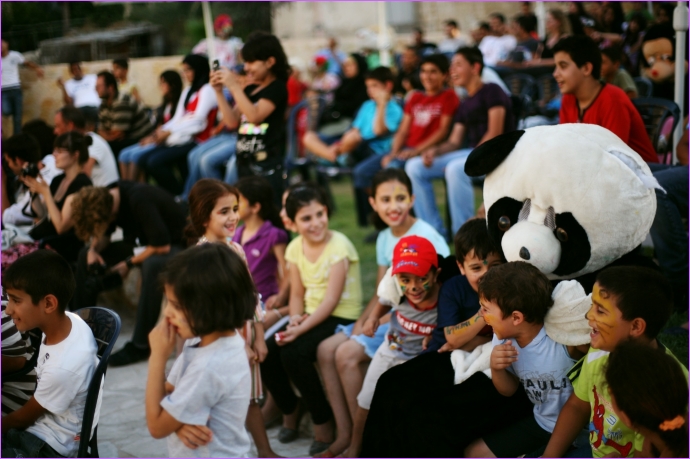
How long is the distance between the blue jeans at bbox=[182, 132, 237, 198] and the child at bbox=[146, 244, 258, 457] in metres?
4.09

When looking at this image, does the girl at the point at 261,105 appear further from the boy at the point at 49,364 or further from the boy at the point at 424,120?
the boy at the point at 49,364

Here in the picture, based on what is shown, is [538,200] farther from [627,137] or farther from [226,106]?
[226,106]

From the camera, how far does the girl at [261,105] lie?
4848mm

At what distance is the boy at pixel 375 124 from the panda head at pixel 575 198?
385cm

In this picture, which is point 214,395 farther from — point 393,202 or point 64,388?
point 393,202

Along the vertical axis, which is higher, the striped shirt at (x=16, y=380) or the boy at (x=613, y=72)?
the boy at (x=613, y=72)

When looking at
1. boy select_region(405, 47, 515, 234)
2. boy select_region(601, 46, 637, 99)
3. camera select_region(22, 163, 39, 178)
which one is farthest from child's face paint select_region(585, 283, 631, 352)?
camera select_region(22, 163, 39, 178)

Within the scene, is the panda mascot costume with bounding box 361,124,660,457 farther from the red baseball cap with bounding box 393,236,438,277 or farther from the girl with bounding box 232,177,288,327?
the girl with bounding box 232,177,288,327

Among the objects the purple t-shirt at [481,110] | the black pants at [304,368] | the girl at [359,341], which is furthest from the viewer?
the purple t-shirt at [481,110]

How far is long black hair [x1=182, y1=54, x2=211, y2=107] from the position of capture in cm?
684

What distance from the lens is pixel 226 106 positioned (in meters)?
5.09

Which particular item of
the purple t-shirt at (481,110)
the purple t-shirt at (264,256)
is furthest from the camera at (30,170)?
the purple t-shirt at (481,110)

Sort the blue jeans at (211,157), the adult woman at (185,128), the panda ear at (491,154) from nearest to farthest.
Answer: the panda ear at (491,154) < the blue jeans at (211,157) < the adult woman at (185,128)

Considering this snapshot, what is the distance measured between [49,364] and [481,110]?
372 cm
